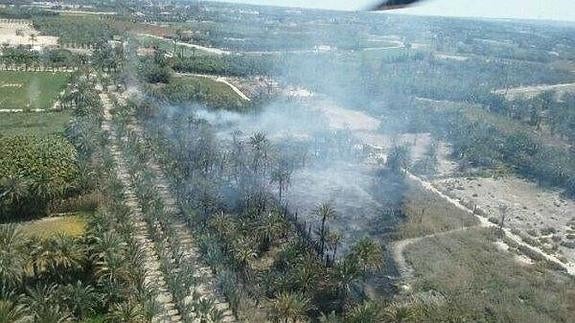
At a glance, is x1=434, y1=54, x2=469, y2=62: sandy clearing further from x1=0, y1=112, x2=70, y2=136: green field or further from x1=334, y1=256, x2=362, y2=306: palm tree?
x1=334, y1=256, x2=362, y2=306: palm tree

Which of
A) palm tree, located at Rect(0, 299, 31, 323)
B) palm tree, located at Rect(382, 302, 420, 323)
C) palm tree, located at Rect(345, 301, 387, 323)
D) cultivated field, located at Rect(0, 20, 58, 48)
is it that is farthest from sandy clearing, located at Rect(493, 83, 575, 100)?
palm tree, located at Rect(0, 299, 31, 323)

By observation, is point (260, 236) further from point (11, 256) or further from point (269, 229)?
point (11, 256)

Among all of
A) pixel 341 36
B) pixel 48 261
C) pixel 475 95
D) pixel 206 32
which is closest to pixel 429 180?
pixel 48 261

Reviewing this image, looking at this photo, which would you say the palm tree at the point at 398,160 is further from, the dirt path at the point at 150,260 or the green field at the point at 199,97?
the dirt path at the point at 150,260

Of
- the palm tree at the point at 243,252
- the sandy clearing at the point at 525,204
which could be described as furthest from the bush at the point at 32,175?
the sandy clearing at the point at 525,204

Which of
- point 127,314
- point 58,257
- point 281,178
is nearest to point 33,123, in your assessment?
point 281,178

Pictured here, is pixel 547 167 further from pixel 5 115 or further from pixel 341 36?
pixel 341 36
